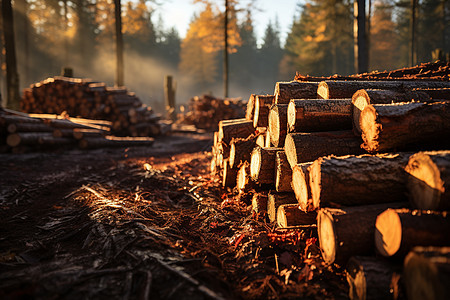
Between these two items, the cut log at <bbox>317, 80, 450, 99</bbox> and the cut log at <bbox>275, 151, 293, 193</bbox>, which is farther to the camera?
the cut log at <bbox>317, 80, 450, 99</bbox>

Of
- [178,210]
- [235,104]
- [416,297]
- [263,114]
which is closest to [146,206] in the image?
[178,210]

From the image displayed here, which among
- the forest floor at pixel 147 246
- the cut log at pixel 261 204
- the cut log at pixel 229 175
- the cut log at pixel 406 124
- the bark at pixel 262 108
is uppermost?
the bark at pixel 262 108

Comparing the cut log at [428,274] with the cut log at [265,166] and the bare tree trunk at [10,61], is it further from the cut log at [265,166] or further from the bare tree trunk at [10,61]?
the bare tree trunk at [10,61]

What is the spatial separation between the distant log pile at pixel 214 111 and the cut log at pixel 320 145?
1090 cm

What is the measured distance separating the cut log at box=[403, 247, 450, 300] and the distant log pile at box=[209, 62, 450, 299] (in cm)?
1

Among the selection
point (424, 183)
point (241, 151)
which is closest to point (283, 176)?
point (241, 151)

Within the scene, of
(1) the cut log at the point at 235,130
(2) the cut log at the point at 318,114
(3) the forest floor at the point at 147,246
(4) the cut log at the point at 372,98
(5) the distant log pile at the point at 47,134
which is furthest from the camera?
(5) the distant log pile at the point at 47,134

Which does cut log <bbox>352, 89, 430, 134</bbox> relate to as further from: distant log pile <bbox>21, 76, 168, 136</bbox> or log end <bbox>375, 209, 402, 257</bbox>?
distant log pile <bbox>21, 76, 168, 136</bbox>

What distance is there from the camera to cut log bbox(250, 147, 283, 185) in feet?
11.3

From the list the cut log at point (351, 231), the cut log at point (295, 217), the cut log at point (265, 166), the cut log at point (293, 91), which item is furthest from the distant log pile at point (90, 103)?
the cut log at point (351, 231)

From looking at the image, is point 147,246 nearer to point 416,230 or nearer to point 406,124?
point 416,230

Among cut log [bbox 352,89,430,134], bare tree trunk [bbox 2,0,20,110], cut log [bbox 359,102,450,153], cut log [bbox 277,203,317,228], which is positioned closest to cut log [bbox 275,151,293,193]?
cut log [bbox 277,203,317,228]

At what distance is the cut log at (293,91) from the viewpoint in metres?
3.96

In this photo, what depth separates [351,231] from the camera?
219cm
